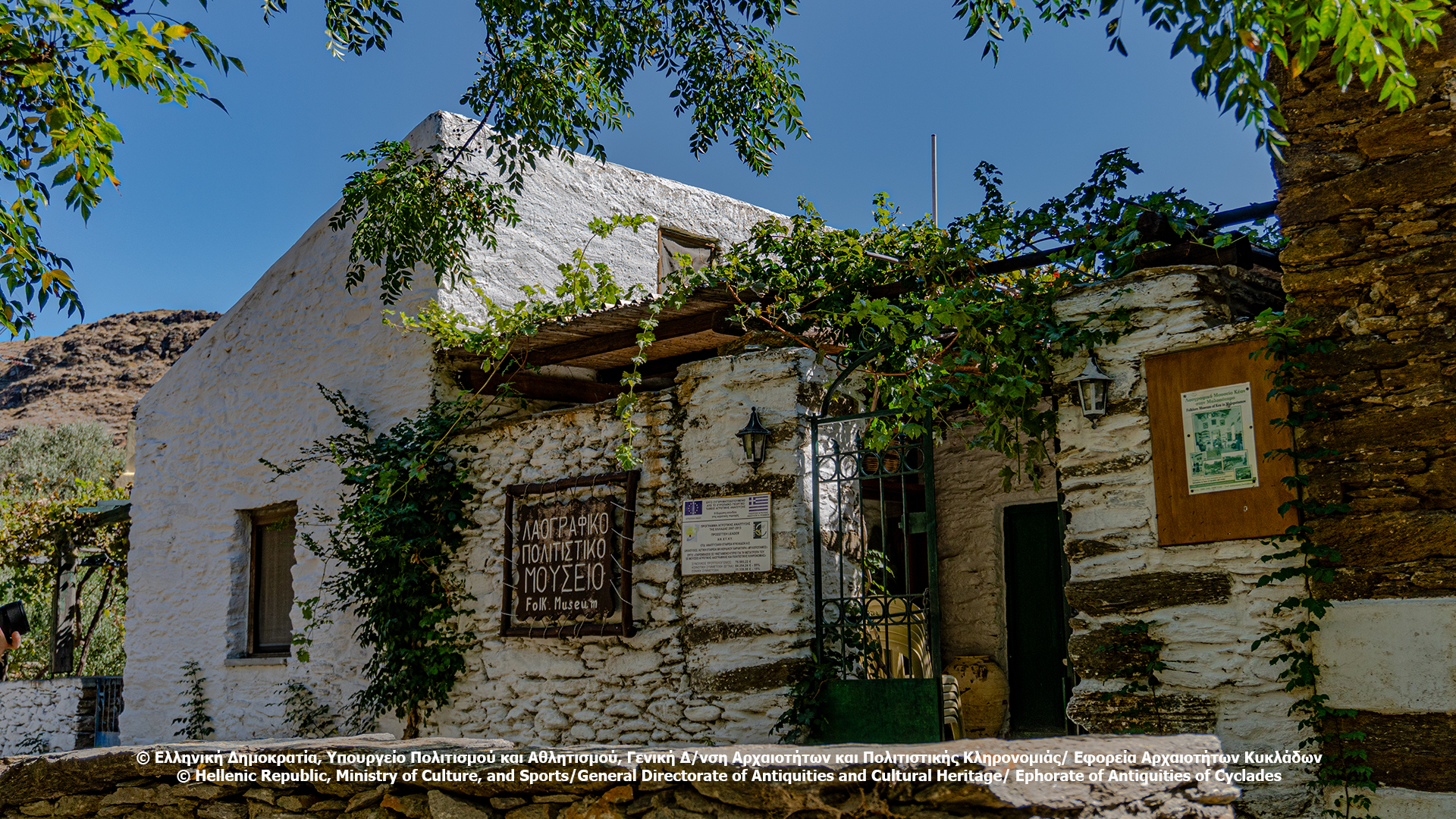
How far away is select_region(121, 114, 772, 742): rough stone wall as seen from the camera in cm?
763

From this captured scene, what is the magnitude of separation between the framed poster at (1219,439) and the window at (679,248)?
220 inches

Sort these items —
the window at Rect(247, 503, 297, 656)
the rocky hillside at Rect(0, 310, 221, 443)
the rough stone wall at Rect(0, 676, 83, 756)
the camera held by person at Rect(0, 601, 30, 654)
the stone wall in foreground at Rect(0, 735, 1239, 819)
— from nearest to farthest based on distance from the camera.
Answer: the stone wall in foreground at Rect(0, 735, 1239, 819) < the camera held by person at Rect(0, 601, 30, 654) < the window at Rect(247, 503, 297, 656) < the rough stone wall at Rect(0, 676, 83, 756) < the rocky hillside at Rect(0, 310, 221, 443)

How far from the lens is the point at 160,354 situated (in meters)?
29.6

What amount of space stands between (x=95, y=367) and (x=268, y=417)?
25475mm

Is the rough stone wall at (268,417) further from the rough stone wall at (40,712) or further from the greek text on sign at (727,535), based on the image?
the greek text on sign at (727,535)

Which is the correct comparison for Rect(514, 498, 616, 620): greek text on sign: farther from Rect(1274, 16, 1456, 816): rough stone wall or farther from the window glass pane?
Rect(1274, 16, 1456, 816): rough stone wall

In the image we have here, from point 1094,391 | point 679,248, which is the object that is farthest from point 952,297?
point 679,248

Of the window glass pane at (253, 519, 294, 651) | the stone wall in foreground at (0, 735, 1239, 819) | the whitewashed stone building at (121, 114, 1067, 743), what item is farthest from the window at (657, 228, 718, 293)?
the stone wall in foreground at (0, 735, 1239, 819)

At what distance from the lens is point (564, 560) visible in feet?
20.0

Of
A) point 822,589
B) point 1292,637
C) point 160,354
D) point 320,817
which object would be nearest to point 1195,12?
point 1292,637

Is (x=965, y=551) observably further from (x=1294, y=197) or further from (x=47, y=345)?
(x=47, y=345)

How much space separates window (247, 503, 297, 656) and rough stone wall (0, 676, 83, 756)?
87.9 inches

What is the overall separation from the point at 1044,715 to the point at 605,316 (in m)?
4.07

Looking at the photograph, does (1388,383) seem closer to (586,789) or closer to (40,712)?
(586,789)
